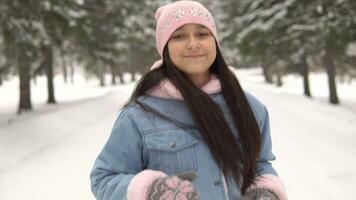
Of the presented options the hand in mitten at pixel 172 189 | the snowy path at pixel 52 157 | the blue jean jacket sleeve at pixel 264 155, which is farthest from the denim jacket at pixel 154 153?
the snowy path at pixel 52 157

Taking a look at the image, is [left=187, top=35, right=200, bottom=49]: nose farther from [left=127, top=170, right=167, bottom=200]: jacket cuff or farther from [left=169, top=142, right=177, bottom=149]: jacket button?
[left=127, top=170, right=167, bottom=200]: jacket cuff

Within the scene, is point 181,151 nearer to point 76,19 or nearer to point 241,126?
point 241,126

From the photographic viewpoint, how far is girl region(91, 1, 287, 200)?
88.8 inches

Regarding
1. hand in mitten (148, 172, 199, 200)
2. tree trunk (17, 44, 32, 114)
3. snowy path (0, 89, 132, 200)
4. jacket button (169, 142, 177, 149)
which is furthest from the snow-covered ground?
hand in mitten (148, 172, 199, 200)

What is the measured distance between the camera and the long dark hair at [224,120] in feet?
7.61

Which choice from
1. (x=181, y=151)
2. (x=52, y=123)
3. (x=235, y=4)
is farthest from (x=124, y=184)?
(x=235, y=4)

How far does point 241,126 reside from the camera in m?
2.43

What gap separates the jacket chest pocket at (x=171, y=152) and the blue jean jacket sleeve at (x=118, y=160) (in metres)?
0.07

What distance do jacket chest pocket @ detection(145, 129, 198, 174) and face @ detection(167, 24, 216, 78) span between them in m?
0.39

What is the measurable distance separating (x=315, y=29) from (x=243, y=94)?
51.8ft

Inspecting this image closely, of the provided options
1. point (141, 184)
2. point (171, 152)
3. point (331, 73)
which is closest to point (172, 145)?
point (171, 152)

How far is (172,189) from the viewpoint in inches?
82.0

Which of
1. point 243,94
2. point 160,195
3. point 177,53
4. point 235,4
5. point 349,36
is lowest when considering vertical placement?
point 160,195

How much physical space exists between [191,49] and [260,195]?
850mm
